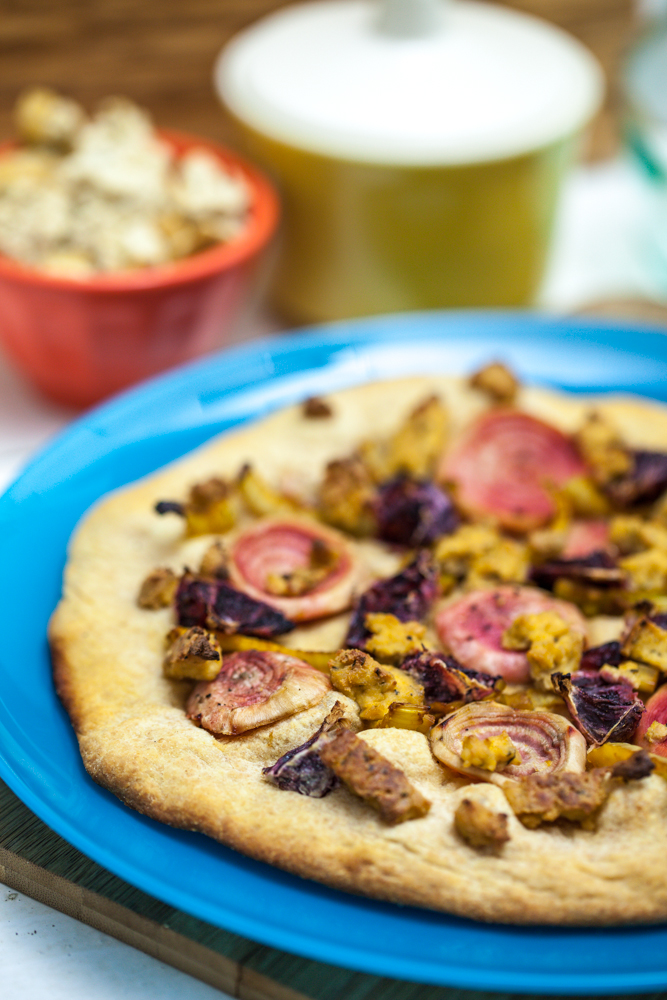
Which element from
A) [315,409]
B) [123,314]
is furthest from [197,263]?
[315,409]

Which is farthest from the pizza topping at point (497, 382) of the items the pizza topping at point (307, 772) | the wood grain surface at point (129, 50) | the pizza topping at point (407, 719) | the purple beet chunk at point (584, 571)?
the wood grain surface at point (129, 50)

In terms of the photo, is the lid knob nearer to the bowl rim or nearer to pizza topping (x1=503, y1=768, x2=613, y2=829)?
the bowl rim

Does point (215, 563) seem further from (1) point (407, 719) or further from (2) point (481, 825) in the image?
(2) point (481, 825)

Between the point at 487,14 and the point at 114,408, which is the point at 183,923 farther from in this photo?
the point at 487,14

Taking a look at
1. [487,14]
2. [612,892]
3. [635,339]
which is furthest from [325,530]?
[487,14]

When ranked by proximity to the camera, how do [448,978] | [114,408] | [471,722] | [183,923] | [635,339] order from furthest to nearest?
[635,339]
[114,408]
[471,722]
[183,923]
[448,978]

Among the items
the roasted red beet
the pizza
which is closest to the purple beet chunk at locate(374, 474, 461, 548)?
the pizza
